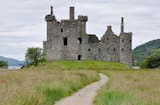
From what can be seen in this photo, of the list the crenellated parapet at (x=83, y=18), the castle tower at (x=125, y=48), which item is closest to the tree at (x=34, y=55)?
the crenellated parapet at (x=83, y=18)

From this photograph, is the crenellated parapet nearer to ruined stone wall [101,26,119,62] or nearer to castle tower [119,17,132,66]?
ruined stone wall [101,26,119,62]

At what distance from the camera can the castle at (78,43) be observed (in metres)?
92.2

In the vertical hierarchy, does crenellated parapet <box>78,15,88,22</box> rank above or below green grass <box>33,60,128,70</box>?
above

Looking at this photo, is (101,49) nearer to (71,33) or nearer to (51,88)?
(71,33)

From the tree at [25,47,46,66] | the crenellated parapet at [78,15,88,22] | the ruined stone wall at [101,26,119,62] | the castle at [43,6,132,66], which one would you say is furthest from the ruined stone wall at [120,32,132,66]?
the tree at [25,47,46,66]

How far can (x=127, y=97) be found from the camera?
55.9 feet

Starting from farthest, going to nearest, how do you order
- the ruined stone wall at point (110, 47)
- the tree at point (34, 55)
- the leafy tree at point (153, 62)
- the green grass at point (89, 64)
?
the leafy tree at point (153, 62) → the ruined stone wall at point (110, 47) → the tree at point (34, 55) → the green grass at point (89, 64)

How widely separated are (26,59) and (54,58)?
5.54m

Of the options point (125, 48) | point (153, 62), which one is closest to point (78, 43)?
point (125, 48)

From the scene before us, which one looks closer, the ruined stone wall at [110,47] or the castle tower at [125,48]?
the ruined stone wall at [110,47]

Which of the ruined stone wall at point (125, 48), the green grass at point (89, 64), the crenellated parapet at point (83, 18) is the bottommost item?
the green grass at point (89, 64)

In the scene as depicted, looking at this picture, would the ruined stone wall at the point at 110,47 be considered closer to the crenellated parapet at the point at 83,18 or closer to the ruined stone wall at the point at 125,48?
the ruined stone wall at the point at 125,48

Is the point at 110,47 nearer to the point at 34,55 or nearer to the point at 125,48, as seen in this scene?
the point at 125,48

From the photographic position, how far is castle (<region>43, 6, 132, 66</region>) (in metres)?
92.2
